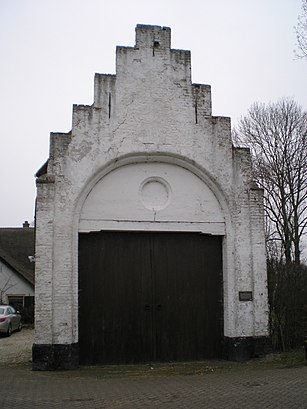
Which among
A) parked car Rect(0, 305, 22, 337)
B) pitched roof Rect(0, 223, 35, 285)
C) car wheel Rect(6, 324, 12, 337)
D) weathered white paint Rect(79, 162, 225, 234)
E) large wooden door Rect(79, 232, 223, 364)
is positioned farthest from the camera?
pitched roof Rect(0, 223, 35, 285)

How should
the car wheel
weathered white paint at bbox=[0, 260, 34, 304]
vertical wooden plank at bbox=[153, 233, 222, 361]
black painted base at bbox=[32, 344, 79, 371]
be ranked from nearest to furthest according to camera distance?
black painted base at bbox=[32, 344, 79, 371]
vertical wooden plank at bbox=[153, 233, 222, 361]
the car wheel
weathered white paint at bbox=[0, 260, 34, 304]

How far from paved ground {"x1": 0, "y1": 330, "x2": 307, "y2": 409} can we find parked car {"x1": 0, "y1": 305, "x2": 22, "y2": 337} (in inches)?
420

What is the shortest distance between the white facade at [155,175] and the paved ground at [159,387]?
1379 mm

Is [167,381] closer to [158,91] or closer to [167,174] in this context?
[167,174]

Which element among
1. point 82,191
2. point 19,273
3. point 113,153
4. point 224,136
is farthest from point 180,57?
point 19,273

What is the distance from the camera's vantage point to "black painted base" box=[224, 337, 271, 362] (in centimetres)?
1280

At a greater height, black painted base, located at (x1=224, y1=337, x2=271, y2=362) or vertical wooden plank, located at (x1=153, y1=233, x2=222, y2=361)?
vertical wooden plank, located at (x1=153, y1=233, x2=222, y2=361)

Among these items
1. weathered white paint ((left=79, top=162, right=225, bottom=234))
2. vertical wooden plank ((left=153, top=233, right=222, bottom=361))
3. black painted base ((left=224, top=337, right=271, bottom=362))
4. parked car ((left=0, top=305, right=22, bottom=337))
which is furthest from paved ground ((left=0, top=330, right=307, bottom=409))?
parked car ((left=0, top=305, right=22, bottom=337))

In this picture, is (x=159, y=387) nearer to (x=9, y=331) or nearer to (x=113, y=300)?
(x=113, y=300)

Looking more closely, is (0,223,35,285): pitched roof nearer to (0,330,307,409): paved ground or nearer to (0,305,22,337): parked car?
(0,305,22,337): parked car

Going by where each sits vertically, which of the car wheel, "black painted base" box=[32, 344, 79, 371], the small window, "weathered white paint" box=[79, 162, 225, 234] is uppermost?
"weathered white paint" box=[79, 162, 225, 234]

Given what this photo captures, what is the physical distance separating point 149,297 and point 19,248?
24067 mm

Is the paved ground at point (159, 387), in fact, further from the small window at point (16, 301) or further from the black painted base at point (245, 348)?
the small window at point (16, 301)

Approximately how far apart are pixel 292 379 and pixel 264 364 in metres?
2.21
